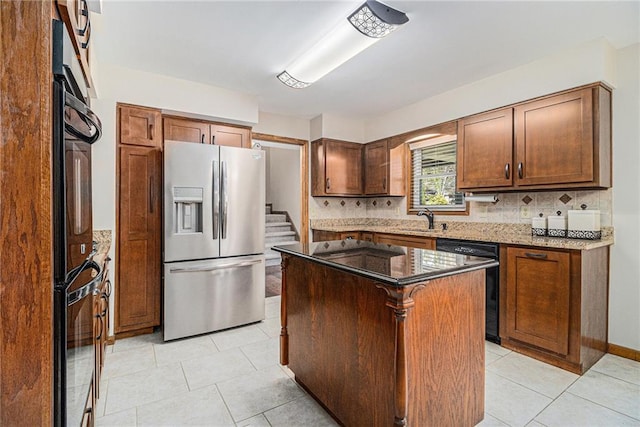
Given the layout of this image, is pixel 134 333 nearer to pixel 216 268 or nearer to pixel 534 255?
pixel 216 268

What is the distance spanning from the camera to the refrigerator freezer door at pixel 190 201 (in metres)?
2.88

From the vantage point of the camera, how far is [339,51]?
249cm

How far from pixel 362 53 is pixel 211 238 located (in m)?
2.16

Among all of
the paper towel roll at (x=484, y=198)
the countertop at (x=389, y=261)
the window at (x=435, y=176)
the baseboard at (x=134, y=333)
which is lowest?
the baseboard at (x=134, y=333)

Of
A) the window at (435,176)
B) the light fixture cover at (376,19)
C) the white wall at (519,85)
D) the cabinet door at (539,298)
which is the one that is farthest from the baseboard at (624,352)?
the light fixture cover at (376,19)

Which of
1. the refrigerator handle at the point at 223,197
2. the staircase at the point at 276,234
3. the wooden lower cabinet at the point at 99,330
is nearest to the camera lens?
the wooden lower cabinet at the point at 99,330

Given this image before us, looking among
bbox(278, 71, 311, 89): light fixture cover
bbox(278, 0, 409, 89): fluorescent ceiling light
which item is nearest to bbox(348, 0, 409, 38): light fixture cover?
bbox(278, 0, 409, 89): fluorescent ceiling light

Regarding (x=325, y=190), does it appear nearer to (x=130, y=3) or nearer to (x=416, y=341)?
(x=130, y=3)

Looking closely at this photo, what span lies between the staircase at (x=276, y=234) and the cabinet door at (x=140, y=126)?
319cm

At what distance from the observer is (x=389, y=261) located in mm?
1660

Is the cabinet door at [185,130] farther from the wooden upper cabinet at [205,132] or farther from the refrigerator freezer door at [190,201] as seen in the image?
the refrigerator freezer door at [190,201]

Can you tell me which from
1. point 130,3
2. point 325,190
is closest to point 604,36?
point 325,190

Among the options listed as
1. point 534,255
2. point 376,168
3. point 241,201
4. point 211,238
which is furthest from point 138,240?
point 534,255

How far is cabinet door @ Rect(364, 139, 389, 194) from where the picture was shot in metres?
4.44
